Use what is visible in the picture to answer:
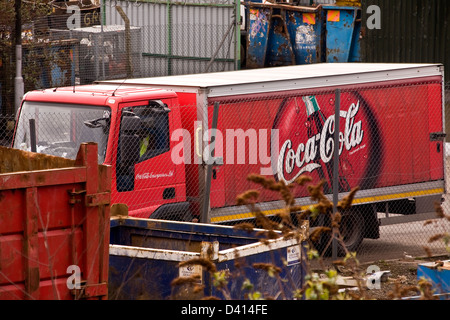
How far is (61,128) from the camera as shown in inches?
367

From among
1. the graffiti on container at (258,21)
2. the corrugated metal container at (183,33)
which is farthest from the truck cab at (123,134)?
the graffiti on container at (258,21)

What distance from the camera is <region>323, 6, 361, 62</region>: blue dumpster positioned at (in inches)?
806

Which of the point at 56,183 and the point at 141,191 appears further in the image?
the point at 141,191

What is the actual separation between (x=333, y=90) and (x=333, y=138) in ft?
2.18

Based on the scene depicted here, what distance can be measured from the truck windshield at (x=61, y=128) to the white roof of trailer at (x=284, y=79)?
3.91 ft

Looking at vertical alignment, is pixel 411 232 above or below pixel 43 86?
below

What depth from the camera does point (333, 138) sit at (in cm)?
1052

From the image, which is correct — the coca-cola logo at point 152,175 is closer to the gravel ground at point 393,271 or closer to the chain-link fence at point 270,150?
the chain-link fence at point 270,150

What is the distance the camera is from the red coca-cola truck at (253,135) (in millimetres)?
9211

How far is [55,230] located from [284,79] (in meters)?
5.29

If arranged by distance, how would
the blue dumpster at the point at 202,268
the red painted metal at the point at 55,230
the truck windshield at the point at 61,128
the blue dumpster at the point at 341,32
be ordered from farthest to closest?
the blue dumpster at the point at 341,32 → the truck windshield at the point at 61,128 → the blue dumpster at the point at 202,268 → the red painted metal at the point at 55,230

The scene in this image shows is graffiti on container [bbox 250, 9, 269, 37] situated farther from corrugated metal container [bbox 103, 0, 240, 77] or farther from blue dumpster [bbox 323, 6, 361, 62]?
blue dumpster [bbox 323, 6, 361, 62]

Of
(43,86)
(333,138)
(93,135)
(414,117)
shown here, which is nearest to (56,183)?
(93,135)
